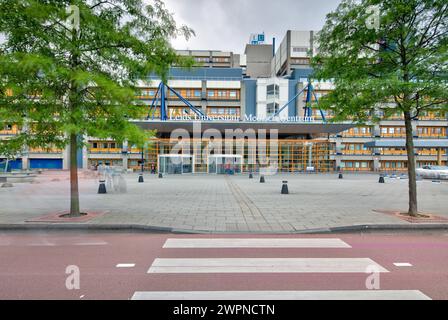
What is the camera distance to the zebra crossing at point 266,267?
340 centimetres

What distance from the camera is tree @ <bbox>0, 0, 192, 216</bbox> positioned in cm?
614

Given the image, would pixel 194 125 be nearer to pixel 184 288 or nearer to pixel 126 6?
pixel 126 6

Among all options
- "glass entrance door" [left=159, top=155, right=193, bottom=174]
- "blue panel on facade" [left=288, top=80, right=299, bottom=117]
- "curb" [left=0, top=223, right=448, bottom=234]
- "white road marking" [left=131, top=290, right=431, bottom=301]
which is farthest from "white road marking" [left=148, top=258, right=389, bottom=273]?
"blue panel on facade" [left=288, top=80, right=299, bottom=117]

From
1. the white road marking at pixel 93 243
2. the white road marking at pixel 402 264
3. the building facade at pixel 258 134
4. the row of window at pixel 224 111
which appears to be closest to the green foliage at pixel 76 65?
the white road marking at pixel 93 243

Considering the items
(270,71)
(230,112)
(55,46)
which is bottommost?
(55,46)

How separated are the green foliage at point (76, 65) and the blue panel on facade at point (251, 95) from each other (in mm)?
47101

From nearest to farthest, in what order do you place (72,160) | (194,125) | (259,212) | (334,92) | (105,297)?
1. (105,297)
2. (72,160)
3. (334,92)
4. (259,212)
5. (194,125)

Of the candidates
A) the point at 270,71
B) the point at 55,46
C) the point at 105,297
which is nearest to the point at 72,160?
the point at 55,46

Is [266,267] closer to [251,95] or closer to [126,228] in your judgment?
[126,228]

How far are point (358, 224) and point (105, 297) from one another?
6.19 m

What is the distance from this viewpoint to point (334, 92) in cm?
831

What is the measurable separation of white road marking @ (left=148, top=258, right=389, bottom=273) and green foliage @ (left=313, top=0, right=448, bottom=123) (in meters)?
4.86

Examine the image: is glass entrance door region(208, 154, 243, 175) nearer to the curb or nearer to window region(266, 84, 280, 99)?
window region(266, 84, 280, 99)
